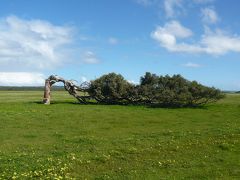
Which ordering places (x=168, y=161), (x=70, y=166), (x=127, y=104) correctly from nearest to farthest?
(x=70, y=166)
(x=168, y=161)
(x=127, y=104)

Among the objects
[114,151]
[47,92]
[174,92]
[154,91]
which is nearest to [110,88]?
[154,91]

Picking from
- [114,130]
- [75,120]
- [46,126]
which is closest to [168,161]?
[114,130]

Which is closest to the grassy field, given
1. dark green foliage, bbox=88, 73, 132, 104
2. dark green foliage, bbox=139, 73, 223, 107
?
dark green foliage, bbox=139, 73, 223, 107

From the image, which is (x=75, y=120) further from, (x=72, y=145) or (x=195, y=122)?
(x=72, y=145)

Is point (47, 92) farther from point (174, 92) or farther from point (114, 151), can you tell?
point (114, 151)

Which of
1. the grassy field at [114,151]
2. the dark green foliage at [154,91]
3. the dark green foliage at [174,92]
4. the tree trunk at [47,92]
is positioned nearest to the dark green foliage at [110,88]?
the dark green foliage at [154,91]

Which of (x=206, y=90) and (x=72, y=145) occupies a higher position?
(x=206, y=90)

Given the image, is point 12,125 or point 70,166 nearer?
point 70,166

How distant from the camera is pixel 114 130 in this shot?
1204 inches

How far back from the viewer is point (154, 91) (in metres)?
52.5

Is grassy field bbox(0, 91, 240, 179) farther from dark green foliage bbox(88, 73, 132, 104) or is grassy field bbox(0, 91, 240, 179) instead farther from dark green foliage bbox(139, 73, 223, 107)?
dark green foliage bbox(88, 73, 132, 104)

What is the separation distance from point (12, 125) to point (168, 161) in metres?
15.7

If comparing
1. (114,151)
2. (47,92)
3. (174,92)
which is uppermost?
(174,92)

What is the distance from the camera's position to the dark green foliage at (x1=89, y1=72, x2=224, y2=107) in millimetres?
50750
